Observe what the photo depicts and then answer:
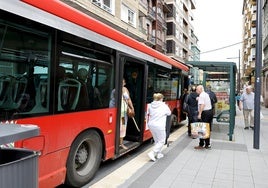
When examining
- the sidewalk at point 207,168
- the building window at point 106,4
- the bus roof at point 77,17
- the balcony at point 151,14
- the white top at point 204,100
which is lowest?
the sidewalk at point 207,168

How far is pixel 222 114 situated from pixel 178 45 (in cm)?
4870

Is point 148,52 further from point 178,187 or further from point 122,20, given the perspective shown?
point 122,20

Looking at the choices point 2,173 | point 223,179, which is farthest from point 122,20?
point 2,173

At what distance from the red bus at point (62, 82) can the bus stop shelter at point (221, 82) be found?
4779 millimetres

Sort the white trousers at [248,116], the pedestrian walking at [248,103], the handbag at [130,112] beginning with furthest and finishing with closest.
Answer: the white trousers at [248,116]
the pedestrian walking at [248,103]
the handbag at [130,112]

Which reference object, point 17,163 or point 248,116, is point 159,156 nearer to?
point 17,163

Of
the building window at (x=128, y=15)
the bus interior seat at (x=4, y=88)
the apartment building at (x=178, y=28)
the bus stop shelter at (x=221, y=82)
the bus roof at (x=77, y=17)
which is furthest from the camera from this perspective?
the apartment building at (x=178, y=28)

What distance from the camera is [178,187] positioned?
5.51 meters

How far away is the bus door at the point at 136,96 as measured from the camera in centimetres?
855

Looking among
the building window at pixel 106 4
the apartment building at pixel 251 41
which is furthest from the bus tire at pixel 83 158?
the apartment building at pixel 251 41

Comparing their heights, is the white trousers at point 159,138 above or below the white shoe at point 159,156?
above

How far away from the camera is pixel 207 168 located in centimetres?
681

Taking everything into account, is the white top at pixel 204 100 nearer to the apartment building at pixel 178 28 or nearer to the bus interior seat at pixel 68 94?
the bus interior seat at pixel 68 94

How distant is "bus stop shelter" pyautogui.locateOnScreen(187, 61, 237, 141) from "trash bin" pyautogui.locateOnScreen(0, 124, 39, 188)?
28.3ft
